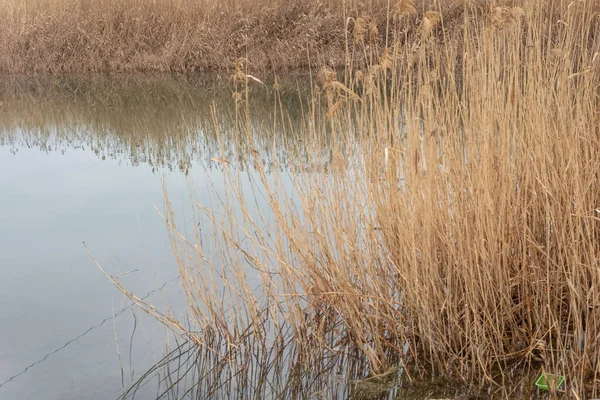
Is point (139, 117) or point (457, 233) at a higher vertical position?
point (457, 233)

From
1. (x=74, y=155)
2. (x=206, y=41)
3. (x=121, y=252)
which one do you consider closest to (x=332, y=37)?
(x=206, y=41)

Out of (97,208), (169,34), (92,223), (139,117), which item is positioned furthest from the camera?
(169,34)

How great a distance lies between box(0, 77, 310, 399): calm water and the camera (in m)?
2.75

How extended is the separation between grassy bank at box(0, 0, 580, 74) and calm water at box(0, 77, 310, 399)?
1.50 m

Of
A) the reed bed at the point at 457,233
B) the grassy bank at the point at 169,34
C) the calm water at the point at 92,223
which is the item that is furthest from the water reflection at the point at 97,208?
the grassy bank at the point at 169,34

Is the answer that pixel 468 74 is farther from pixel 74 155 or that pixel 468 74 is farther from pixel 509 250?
pixel 74 155

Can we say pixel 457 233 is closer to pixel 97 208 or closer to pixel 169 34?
pixel 97 208

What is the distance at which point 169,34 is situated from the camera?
11.2 meters

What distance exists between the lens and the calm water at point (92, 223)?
9.03 feet

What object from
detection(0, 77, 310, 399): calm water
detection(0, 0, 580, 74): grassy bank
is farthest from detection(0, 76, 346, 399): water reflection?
detection(0, 0, 580, 74): grassy bank

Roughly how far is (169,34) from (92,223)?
23.5ft

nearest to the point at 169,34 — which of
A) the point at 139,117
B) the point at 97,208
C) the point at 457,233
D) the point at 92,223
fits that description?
the point at 139,117

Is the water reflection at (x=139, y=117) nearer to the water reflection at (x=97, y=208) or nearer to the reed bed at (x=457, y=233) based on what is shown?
the water reflection at (x=97, y=208)

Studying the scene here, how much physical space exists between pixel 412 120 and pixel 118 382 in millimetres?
1368
